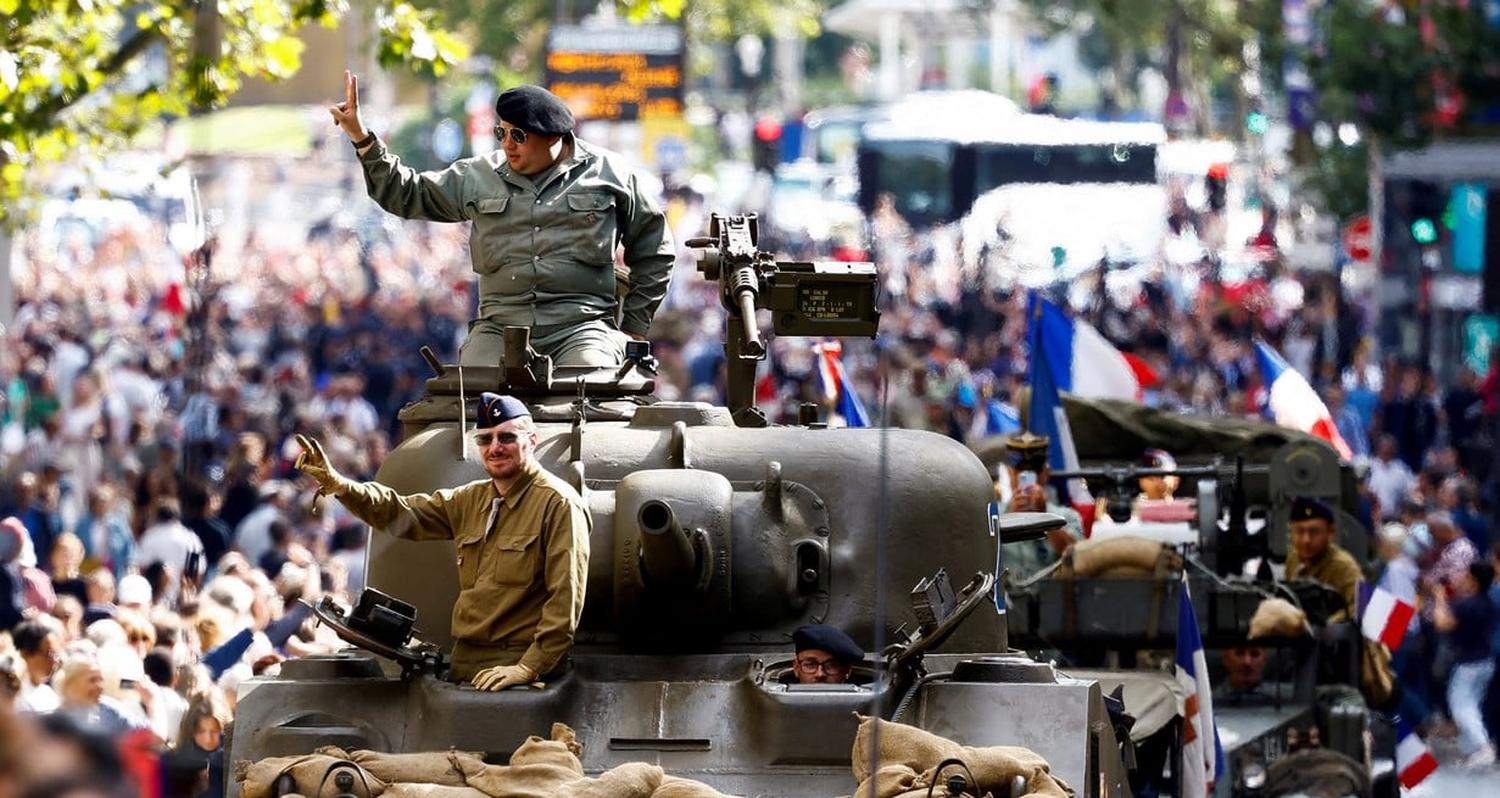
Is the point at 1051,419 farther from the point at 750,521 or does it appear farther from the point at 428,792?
the point at 428,792

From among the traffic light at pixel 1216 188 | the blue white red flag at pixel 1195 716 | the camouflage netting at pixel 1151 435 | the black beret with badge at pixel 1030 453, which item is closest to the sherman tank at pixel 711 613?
the blue white red flag at pixel 1195 716

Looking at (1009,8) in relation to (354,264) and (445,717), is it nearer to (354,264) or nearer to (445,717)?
(354,264)

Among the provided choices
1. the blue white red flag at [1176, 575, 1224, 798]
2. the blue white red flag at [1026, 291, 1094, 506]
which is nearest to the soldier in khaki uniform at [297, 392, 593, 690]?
the blue white red flag at [1176, 575, 1224, 798]

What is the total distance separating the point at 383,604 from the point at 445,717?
16.7 inches

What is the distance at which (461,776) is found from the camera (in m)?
9.30

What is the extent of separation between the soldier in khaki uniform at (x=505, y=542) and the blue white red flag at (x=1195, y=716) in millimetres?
4293

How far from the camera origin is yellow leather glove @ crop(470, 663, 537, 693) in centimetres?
970

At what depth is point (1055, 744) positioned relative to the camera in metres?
9.59

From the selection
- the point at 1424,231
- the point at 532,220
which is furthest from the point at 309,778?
the point at 1424,231

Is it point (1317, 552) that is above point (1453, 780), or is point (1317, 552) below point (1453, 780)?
above

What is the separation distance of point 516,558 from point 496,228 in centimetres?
209

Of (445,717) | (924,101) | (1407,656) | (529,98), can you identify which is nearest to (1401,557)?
(1407,656)

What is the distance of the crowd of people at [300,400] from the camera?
47.9 feet

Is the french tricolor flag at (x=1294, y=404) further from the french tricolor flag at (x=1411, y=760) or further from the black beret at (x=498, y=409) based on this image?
the black beret at (x=498, y=409)
